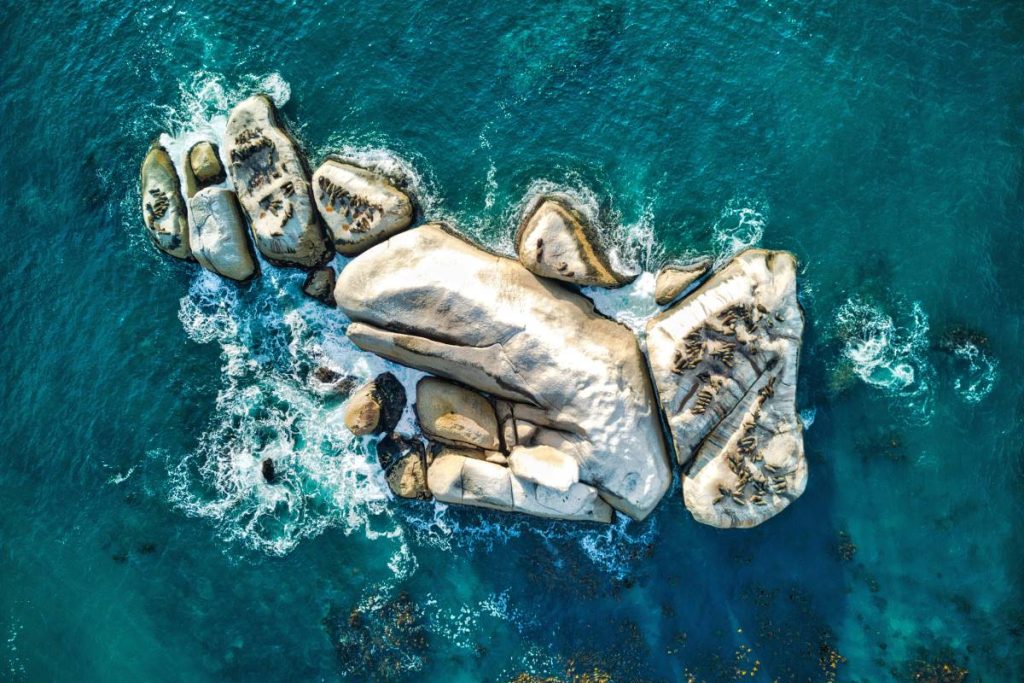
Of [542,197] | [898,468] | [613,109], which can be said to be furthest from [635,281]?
[898,468]

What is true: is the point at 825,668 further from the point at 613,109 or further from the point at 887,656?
the point at 613,109

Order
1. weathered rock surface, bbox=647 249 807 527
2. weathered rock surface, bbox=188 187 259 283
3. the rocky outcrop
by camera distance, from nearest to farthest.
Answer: weathered rock surface, bbox=647 249 807 527 → the rocky outcrop → weathered rock surface, bbox=188 187 259 283

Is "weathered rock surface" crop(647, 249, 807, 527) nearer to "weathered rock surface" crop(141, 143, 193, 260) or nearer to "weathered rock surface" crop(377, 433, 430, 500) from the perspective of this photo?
"weathered rock surface" crop(377, 433, 430, 500)

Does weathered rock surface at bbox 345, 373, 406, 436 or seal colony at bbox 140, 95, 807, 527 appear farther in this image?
weathered rock surface at bbox 345, 373, 406, 436

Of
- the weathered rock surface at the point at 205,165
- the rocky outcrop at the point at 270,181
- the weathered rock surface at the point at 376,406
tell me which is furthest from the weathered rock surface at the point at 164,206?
the weathered rock surface at the point at 376,406

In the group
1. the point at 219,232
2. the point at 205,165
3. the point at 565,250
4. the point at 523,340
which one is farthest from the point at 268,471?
the point at 565,250

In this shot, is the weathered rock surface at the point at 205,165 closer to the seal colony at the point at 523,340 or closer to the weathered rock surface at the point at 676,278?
the seal colony at the point at 523,340

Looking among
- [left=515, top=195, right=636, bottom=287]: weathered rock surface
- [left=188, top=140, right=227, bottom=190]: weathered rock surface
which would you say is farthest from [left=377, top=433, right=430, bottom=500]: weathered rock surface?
[left=188, top=140, right=227, bottom=190]: weathered rock surface

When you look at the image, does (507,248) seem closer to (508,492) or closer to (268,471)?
(508,492)
